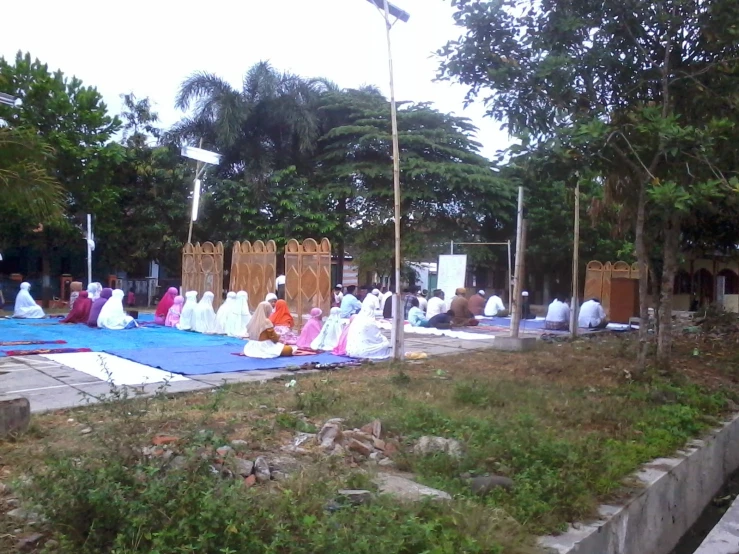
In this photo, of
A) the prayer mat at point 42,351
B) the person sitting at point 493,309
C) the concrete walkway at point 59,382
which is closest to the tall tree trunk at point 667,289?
the concrete walkway at point 59,382

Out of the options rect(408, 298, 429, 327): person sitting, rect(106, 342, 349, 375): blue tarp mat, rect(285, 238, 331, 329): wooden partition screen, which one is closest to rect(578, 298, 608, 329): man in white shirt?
rect(408, 298, 429, 327): person sitting

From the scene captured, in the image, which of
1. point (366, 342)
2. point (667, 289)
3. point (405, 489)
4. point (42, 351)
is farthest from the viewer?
point (366, 342)

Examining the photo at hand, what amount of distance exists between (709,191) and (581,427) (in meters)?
3.07

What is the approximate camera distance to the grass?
3.59 m

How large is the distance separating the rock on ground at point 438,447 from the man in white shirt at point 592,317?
49.7ft

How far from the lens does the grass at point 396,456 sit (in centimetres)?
359

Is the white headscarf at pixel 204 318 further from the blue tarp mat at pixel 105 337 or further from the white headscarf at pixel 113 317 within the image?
the white headscarf at pixel 113 317

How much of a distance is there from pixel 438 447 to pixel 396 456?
1.21 ft

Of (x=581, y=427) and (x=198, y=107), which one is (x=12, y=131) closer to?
(x=581, y=427)

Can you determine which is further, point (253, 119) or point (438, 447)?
point (253, 119)

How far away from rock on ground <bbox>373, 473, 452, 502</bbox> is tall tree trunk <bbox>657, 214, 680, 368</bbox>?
6.40 m

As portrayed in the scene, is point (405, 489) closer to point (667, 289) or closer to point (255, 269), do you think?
point (667, 289)

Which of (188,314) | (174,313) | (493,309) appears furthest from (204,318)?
(493,309)

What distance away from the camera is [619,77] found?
1025 cm
